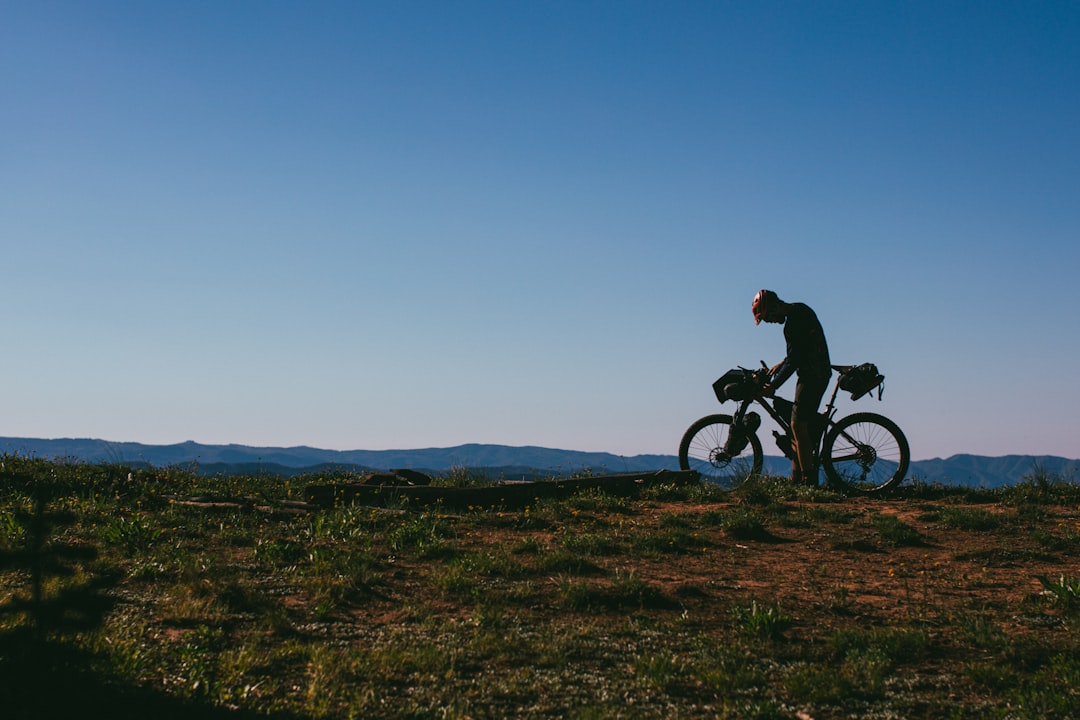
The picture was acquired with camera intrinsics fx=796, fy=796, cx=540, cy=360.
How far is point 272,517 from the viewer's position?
1074 cm

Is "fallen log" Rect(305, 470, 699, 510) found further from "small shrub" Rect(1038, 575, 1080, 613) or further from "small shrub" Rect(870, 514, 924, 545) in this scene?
"small shrub" Rect(1038, 575, 1080, 613)

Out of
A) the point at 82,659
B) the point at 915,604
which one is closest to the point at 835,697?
the point at 915,604

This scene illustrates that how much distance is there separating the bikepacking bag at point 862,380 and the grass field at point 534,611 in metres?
2.17

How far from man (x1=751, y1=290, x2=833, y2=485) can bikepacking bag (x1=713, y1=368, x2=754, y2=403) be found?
2.78ft

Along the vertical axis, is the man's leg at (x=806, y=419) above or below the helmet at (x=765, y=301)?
below

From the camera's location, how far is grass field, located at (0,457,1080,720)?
A: 508 centimetres

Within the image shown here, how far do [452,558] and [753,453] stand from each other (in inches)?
278

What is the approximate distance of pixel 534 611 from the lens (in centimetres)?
690

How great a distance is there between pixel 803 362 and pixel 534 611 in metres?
7.78

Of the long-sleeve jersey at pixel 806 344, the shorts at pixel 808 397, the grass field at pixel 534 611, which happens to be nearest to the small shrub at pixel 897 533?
the grass field at pixel 534 611

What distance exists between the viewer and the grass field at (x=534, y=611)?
200 inches

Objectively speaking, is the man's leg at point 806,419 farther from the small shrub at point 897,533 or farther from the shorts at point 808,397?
the small shrub at point 897,533

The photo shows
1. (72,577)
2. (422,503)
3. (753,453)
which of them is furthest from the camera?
(753,453)

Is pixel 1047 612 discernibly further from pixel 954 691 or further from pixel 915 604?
pixel 954 691
